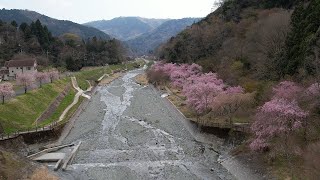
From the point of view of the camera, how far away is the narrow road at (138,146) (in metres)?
29.8

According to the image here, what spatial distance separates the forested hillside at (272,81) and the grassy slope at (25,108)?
64.8 ft

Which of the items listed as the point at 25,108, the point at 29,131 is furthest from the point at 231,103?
the point at 25,108

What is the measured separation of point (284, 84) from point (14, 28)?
313 ft

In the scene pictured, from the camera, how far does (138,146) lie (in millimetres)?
36875

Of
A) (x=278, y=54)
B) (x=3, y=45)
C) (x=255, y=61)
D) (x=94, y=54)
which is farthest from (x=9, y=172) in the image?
(x=94, y=54)

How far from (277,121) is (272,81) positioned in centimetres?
1300

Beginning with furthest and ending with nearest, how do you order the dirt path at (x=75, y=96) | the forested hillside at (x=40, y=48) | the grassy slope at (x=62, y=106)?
the forested hillside at (x=40, y=48)
the dirt path at (x=75, y=96)
the grassy slope at (x=62, y=106)

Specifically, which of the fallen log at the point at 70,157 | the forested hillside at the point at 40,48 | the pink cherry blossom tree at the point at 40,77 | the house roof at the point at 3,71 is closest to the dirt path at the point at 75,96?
the pink cherry blossom tree at the point at 40,77

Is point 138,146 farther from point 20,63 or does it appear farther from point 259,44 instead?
point 20,63

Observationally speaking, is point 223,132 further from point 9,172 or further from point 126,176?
point 9,172

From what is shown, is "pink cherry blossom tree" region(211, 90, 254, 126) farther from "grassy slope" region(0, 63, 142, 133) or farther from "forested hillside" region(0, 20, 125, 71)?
"forested hillside" region(0, 20, 125, 71)

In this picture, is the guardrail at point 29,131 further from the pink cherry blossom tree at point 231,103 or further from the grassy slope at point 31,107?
the pink cherry blossom tree at point 231,103

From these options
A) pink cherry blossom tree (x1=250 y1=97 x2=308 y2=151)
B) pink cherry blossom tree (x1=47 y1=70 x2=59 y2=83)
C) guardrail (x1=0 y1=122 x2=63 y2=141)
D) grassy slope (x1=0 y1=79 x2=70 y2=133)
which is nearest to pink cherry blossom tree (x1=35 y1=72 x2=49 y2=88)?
pink cherry blossom tree (x1=47 y1=70 x2=59 y2=83)

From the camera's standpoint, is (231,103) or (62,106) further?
(62,106)
